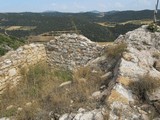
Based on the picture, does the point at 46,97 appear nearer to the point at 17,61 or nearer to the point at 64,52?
the point at 17,61

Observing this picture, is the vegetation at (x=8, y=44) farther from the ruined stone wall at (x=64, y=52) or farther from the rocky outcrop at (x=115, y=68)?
the rocky outcrop at (x=115, y=68)

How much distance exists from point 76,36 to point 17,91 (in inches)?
145

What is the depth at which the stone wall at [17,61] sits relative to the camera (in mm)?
9383

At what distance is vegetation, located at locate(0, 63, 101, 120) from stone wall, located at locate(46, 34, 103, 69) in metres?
1.99

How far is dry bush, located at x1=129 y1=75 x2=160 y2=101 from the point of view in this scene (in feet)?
22.2

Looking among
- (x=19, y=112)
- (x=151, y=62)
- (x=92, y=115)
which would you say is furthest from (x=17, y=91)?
(x=151, y=62)

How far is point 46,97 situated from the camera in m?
7.49

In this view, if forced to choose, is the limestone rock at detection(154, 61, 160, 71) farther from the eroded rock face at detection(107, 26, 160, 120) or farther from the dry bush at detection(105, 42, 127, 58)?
the dry bush at detection(105, 42, 127, 58)

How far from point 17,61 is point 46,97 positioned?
3.02 metres

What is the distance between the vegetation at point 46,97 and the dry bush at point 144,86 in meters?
1.00

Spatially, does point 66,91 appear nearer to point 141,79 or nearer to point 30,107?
point 30,107

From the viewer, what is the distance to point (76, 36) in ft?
38.2

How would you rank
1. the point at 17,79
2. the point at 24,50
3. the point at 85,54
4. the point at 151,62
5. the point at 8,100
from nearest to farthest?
the point at 8,100 < the point at 151,62 < the point at 17,79 < the point at 24,50 < the point at 85,54

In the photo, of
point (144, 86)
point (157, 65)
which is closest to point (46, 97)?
point (144, 86)
